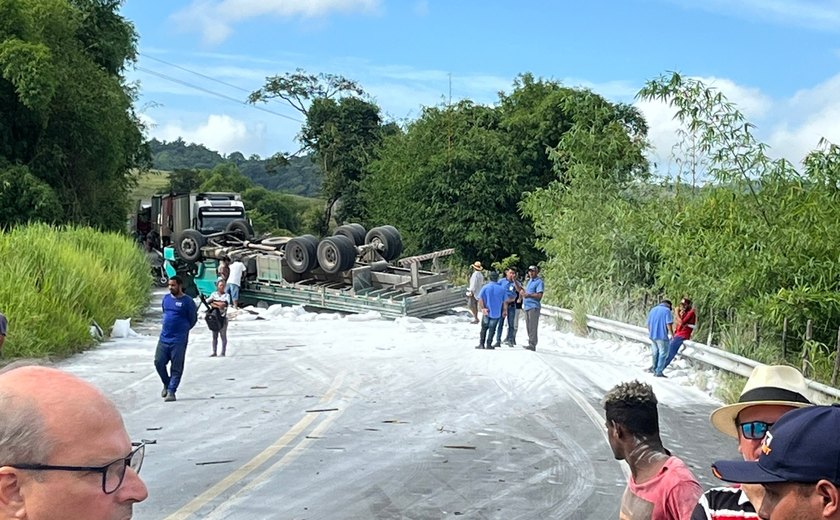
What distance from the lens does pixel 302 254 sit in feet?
87.8

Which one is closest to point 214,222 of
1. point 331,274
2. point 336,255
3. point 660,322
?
point 331,274

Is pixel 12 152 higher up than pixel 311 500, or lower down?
higher up

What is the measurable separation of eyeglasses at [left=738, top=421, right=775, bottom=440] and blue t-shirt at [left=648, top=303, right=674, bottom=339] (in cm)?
1312

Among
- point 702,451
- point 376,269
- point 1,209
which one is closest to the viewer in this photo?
point 702,451

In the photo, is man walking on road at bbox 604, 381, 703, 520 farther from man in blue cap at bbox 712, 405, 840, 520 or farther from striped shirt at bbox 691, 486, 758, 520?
man in blue cap at bbox 712, 405, 840, 520

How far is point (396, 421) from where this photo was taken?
39.4ft

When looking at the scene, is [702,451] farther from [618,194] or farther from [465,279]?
[465,279]

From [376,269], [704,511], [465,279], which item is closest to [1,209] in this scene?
[376,269]

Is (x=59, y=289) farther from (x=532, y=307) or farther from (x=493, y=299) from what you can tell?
(x=532, y=307)

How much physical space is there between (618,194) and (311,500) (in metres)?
22.5

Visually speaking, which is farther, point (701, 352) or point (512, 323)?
point (512, 323)

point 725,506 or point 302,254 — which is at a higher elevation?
point 725,506

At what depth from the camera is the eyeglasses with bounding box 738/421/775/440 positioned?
3889mm

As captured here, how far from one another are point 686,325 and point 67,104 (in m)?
24.7
